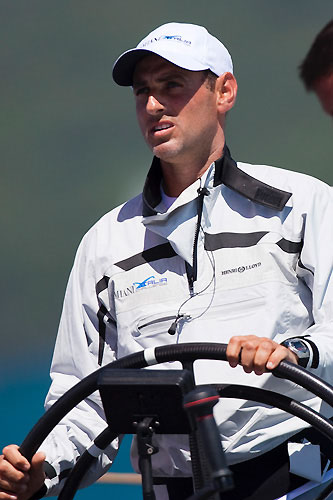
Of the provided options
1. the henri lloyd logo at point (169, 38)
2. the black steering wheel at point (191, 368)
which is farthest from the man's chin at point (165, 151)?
the black steering wheel at point (191, 368)

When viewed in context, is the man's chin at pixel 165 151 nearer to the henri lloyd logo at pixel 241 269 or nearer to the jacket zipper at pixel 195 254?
the jacket zipper at pixel 195 254

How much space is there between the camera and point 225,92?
7.07 feet

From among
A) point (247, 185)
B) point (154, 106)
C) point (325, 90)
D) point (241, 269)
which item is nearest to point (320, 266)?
point (241, 269)

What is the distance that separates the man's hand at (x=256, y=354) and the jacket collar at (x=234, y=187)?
0.51 meters

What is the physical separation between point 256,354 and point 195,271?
51 centimetres

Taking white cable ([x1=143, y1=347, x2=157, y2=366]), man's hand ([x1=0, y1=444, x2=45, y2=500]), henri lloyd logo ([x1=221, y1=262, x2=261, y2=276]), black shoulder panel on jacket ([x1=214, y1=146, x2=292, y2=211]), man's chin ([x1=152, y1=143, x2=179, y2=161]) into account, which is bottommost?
man's hand ([x1=0, y1=444, x2=45, y2=500])

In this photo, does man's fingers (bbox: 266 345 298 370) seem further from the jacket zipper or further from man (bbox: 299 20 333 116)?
man (bbox: 299 20 333 116)

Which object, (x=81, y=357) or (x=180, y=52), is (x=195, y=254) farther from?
(x=180, y=52)

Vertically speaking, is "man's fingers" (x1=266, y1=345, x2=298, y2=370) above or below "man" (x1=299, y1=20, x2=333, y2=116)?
below

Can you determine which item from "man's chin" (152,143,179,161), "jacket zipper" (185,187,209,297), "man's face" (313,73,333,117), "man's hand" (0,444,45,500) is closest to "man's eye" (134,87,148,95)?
"man's chin" (152,143,179,161)

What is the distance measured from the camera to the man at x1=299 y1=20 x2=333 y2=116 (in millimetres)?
1962

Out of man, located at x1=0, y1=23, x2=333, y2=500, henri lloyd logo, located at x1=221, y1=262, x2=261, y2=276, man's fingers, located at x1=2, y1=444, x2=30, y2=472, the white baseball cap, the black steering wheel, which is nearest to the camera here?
the black steering wheel

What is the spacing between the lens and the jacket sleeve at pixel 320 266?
1689 millimetres

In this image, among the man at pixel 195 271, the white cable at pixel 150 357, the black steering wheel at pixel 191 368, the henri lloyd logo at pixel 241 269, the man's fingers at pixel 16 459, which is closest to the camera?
the black steering wheel at pixel 191 368
